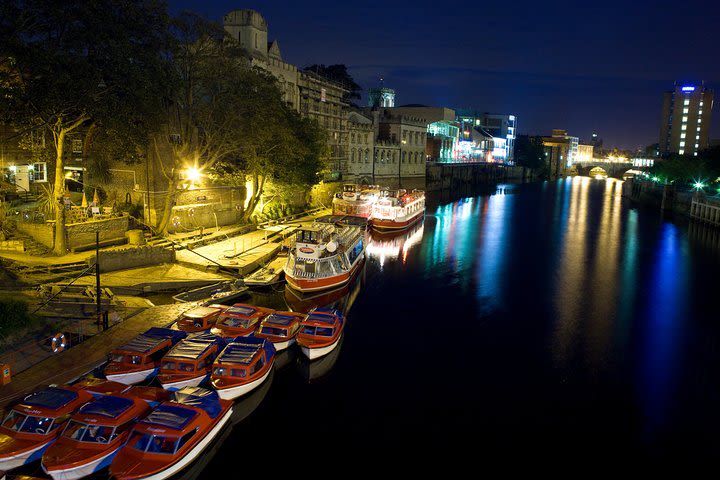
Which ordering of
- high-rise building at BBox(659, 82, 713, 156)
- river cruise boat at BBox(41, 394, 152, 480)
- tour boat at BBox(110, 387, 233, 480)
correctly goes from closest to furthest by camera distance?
river cruise boat at BBox(41, 394, 152, 480), tour boat at BBox(110, 387, 233, 480), high-rise building at BBox(659, 82, 713, 156)

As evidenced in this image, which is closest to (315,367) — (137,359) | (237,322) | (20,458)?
(237,322)

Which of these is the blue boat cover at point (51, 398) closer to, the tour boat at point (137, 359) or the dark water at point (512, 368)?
the tour boat at point (137, 359)

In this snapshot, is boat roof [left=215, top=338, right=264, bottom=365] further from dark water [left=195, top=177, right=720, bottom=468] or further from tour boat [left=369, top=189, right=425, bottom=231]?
tour boat [left=369, top=189, right=425, bottom=231]

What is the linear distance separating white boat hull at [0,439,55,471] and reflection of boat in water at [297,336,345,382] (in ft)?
33.8

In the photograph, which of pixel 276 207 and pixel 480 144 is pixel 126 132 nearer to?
pixel 276 207

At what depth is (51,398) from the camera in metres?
15.6

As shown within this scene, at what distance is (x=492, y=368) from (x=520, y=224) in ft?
158

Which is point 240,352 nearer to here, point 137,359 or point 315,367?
point 137,359

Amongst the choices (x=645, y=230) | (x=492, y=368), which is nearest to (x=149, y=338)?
(x=492, y=368)

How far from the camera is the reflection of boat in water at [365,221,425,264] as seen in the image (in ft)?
158

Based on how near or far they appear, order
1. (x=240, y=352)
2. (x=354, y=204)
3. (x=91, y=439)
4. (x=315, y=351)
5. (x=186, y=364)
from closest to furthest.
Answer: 1. (x=91, y=439)
2. (x=186, y=364)
3. (x=240, y=352)
4. (x=315, y=351)
5. (x=354, y=204)

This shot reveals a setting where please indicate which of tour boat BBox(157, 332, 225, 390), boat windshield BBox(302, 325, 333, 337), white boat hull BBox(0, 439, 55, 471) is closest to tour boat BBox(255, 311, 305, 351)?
boat windshield BBox(302, 325, 333, 337)

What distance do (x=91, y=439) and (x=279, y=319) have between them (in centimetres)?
1023

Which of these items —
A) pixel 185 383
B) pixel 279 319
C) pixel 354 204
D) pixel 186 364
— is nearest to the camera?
pixel 185 383
